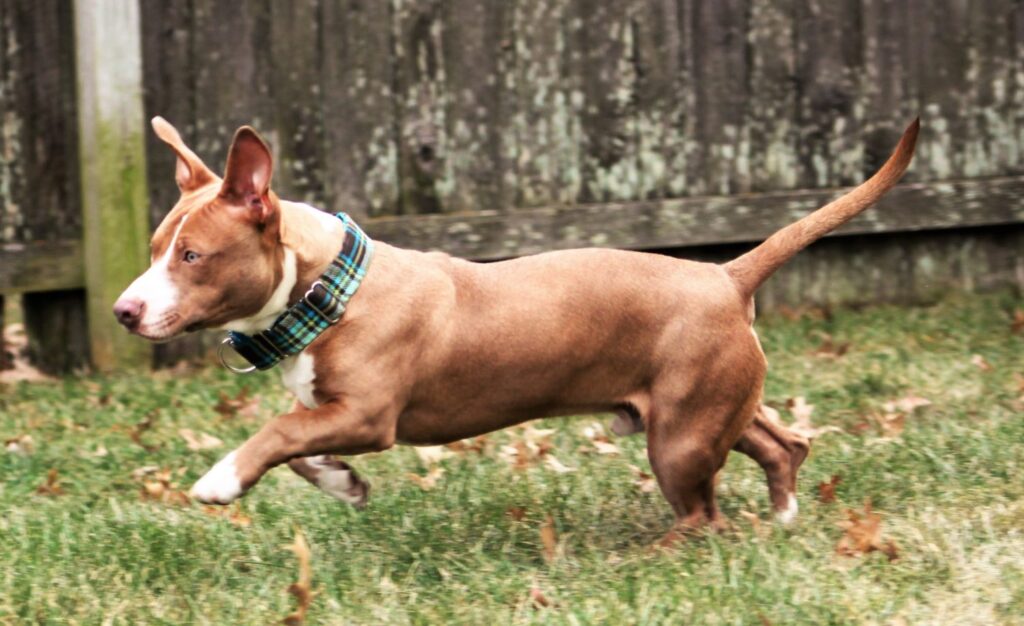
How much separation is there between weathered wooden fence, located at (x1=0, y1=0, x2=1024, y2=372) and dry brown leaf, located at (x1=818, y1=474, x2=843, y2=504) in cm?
265

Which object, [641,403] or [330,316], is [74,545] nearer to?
[330,316]

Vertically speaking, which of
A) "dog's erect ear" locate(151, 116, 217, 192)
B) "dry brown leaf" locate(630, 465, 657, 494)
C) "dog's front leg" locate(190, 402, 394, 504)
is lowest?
"dry brown leaf" locate(630, 465, 657, 494)

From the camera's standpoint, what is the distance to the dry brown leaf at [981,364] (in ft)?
22.2

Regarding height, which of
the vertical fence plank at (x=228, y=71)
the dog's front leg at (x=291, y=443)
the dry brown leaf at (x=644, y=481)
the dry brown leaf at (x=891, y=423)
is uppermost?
the vertical fence plank at (x=228, y=71)

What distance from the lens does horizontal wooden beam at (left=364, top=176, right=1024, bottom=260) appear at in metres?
7.51

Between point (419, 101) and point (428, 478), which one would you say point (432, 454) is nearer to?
point (428, 478)

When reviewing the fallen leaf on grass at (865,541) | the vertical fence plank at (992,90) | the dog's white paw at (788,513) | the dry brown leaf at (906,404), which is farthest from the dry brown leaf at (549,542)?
the vertical fence plank at (992,90)

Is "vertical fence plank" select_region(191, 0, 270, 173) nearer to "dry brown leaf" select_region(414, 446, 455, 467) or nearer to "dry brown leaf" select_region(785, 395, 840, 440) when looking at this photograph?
"dry brown leaf" select_region(414, 446, 455, 467)

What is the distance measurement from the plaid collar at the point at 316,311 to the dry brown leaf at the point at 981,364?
131 inches

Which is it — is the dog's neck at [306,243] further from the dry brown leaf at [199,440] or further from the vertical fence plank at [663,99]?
the vertical fence plank at [663,99]

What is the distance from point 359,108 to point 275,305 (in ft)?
10.2

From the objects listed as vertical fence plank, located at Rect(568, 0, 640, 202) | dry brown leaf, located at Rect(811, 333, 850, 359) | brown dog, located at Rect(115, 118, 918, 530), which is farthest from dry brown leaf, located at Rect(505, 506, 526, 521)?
vertical fence plank, located at Rect(568, 0, 640, 202)

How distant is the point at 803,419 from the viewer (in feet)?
20.0

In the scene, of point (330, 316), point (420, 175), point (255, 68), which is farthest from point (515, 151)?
point (330, 316)
